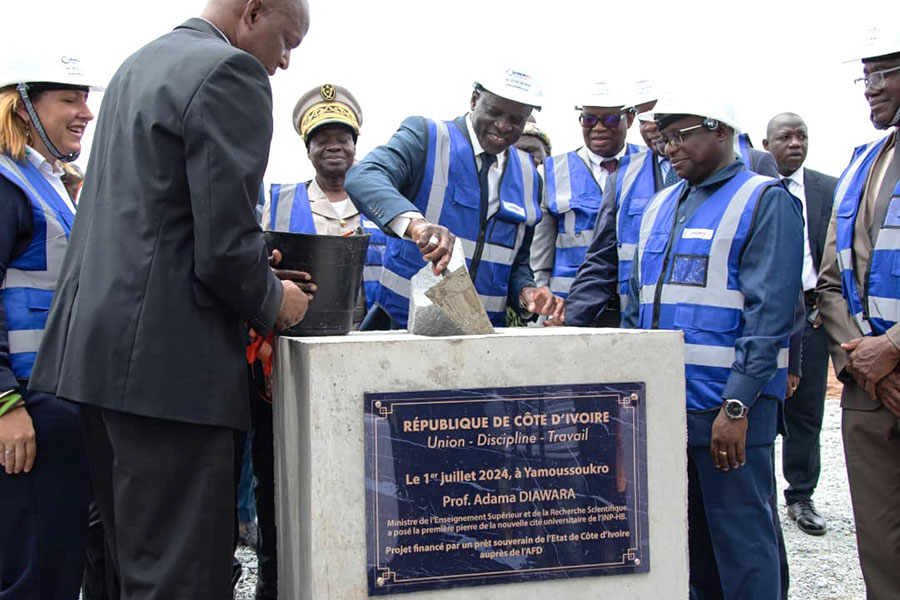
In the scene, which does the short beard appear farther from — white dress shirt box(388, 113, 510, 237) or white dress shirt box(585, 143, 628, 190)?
white dress shirt box(585, 143, 628, 190)

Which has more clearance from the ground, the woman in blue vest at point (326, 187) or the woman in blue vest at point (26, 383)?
the woman in blue vest at point (326, 187)

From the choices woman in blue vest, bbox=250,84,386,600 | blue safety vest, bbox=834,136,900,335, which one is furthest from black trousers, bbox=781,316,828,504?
woman in blue vest, bbox=250,84,386,600

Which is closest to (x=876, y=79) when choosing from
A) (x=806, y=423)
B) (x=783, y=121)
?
(x=806, y=423)

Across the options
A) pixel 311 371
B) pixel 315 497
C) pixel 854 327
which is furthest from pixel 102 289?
pixel 854 327

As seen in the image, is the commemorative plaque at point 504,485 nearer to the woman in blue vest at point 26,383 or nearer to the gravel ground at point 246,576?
the woman in blue vest at point 26,383

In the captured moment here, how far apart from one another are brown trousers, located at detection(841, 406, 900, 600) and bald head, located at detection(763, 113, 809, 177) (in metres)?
3.40

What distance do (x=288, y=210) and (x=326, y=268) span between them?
6.59 ft

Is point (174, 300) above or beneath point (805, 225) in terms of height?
beneath

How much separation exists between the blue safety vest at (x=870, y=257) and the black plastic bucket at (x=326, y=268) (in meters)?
1.95

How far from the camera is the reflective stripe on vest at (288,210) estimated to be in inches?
190

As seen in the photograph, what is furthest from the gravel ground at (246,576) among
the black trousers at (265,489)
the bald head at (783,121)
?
the bald head at (783,121)

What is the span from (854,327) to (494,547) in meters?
1.83

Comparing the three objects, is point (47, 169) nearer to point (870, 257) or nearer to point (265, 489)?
point (265, 489)

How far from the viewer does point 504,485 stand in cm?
276
